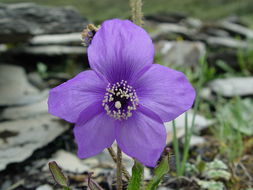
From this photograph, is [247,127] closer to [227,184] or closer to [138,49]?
[227,184]

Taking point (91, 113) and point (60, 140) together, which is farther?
point (60, 140)

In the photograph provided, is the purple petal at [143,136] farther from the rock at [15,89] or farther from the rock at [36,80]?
the rock at [36,80]

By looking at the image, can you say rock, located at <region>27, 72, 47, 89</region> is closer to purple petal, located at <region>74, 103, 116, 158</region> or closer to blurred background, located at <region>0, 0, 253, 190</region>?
blurred background, located at <region>0, 0, 253, 190</region>

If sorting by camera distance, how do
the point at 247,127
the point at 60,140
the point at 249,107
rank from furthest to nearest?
the point at 249,107, the point at 247,127, the point at 60,140

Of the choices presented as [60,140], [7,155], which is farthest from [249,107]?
[7,155]

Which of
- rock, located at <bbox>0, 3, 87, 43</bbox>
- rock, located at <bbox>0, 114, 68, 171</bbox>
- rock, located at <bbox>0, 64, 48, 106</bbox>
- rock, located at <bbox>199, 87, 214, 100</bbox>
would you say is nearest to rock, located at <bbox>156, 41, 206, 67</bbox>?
rock, located at <bbox>199, 87, 214, 100</bbox>

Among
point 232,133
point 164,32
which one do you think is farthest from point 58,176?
point 164,32

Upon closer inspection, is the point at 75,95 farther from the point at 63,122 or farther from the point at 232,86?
the point at 232,86
